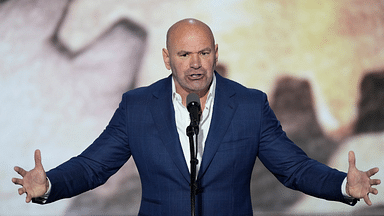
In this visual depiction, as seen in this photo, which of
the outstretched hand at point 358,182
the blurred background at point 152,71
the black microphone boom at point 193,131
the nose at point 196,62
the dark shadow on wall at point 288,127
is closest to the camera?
the black microphone boom at point 193,131

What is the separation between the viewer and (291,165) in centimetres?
184

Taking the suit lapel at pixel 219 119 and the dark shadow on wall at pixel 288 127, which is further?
the dark shadow on wall at pixel 288 127

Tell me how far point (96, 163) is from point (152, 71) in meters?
2.15

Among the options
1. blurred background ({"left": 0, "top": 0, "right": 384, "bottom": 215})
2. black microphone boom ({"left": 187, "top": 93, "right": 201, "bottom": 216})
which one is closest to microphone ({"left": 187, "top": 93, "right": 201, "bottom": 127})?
black microphone boom ({"left": 187, "top": 93, "right": 201, "bottom": 216})

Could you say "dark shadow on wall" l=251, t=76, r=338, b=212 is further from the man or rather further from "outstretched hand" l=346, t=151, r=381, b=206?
"outstretched hand" l=346, t=151, r=381, b=206

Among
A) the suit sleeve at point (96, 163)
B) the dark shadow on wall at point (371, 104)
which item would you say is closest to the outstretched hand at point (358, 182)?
the suit sleeve at point (96, 163)

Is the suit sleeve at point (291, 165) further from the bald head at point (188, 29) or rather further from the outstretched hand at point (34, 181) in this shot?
the outstretched hand at point (34, 181)

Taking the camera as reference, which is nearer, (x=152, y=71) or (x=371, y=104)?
(x=152, y=71)

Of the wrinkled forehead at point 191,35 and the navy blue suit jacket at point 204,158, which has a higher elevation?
the wrinkled forehead at point 191,35

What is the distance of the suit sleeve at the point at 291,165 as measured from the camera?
1696 millimetres

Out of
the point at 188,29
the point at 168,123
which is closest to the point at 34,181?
the point at 168,123

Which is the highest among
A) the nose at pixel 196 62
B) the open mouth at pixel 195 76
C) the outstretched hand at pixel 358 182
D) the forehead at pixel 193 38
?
the forehead at pixel 193 38

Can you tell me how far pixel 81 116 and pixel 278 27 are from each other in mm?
1993

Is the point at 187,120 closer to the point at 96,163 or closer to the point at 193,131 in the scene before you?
the point at 96,163
